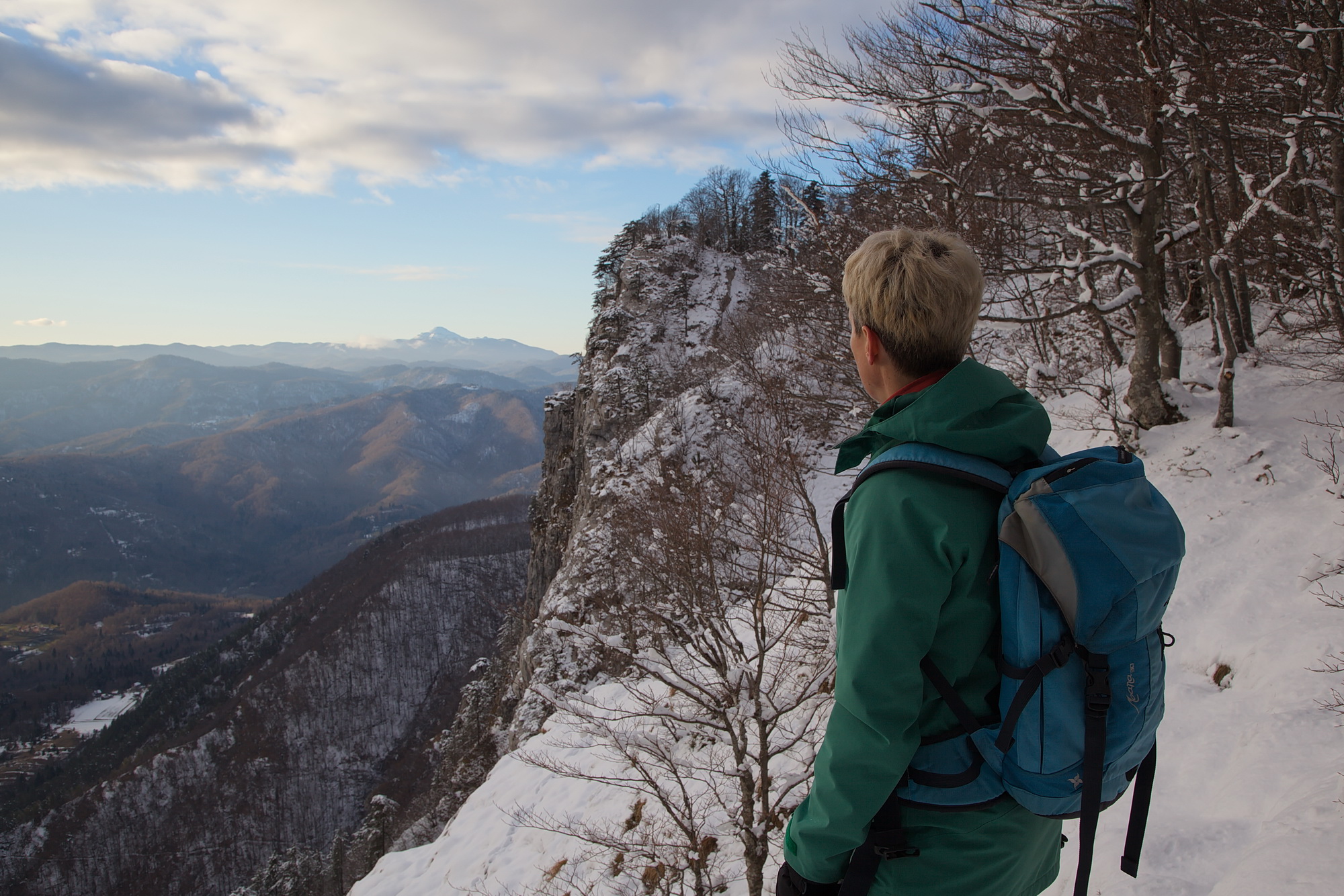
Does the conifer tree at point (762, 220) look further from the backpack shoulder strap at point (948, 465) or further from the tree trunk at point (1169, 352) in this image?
the backpack shoulder strap at point (948, 465)

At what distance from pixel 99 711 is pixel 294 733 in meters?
49.4

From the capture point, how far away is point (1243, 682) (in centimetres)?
550

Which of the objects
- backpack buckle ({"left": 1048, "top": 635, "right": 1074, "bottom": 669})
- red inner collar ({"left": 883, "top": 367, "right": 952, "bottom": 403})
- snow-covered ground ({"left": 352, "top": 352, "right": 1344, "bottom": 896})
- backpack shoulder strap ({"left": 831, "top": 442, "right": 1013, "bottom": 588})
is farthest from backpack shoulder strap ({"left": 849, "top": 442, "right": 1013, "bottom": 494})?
snow-covered ground ({"left": 352, "top": 352, "right": 1344, "bottom": 896})

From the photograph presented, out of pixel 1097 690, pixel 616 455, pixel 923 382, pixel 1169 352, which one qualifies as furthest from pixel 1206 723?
pixel 616 455

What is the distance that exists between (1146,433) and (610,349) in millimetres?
27859

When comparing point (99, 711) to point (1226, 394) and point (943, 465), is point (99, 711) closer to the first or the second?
point (943, 465)

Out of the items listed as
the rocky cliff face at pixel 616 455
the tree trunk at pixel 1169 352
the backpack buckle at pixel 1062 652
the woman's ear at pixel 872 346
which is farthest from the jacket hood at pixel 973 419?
the tree trunk at pixel 1169 352

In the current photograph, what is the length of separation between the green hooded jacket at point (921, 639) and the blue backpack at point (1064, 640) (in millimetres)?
43

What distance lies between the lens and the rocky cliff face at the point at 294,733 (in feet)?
212

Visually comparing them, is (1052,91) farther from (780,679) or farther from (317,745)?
(317,745)

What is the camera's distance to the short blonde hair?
1.50m

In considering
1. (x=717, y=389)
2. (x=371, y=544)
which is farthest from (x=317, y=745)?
(x=717, y=389)

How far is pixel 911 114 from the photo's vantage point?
971cm

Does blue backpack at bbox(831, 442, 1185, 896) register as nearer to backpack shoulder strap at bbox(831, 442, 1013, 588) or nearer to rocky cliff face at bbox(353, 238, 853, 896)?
backpack shoulder strap at bbox(831, 442, 1013, 588)
